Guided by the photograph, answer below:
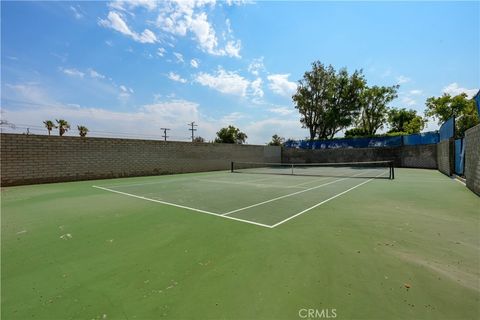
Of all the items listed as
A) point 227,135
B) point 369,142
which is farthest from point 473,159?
point 227,135

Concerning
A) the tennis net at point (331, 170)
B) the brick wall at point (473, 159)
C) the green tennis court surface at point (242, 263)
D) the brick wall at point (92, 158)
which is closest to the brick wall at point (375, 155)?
the tennis net at point (331, 170)

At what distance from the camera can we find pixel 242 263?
109 inches

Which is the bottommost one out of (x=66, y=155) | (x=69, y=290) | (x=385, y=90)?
(x=69, y=290)

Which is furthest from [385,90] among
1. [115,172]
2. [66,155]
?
[66,155]

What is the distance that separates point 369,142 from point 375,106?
13.3 meters

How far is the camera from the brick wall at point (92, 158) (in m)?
10.6

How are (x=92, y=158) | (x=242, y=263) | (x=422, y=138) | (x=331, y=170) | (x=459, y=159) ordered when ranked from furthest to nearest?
(x=422, y=138)
(x=331, y=170)
(x=92, y=158)
(x=459, y=159)
(x=242, y=263)

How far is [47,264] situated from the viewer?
2832 mm

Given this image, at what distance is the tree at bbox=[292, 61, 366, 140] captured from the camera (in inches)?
1139

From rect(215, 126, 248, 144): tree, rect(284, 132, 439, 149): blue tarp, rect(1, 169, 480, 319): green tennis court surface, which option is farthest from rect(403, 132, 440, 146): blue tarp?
rect(215, 126, 248, 144): tree

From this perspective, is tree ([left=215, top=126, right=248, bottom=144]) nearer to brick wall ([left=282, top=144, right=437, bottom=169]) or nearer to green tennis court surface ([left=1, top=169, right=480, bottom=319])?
brick wall ([left=282, top=144, right=437, bottom=169])

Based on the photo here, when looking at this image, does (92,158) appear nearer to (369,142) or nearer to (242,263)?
(242,263)

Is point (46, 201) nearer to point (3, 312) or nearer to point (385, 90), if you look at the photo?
point (3, 312)

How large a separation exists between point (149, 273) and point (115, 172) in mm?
13265
